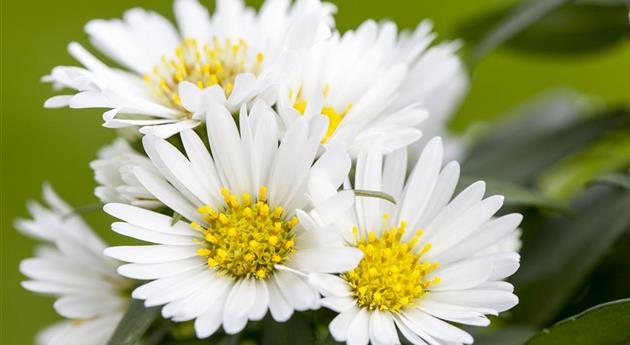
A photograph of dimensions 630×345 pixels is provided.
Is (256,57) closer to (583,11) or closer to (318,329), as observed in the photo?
(318,329)

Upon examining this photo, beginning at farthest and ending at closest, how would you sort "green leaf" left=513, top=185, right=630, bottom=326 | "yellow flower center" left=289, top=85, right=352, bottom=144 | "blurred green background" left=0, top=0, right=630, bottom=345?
"blurred green background" left=0, top=0, right=630, bottom=345 < "green leaf" left=513, top=185, right=630, bottom=326 < "yellow flower center" left=289, top=85, right=352, bottom=144

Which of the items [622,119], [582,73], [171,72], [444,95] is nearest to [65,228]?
[171,72]

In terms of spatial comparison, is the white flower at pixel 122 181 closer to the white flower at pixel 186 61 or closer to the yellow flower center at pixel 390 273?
the white flower at pixel 186 61

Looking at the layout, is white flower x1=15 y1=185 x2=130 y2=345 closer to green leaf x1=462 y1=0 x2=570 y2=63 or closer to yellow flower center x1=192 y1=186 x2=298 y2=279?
yellow flower center x1=192 y1=186 x2=298 y2=279

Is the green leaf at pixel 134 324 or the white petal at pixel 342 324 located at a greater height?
the green leaf at pixel 134 324

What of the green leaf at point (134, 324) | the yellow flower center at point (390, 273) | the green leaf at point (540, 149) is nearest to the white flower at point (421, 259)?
the yellow flower center at point (390, 273)

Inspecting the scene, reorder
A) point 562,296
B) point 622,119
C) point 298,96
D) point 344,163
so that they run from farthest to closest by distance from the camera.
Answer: point 622,119, point 562,296, point 298,96, point 344,163

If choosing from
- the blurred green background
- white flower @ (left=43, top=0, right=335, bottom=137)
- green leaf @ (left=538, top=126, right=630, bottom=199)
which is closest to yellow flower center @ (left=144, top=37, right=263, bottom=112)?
white flower @ (left=43, top=0, right=335, bottom=137)
